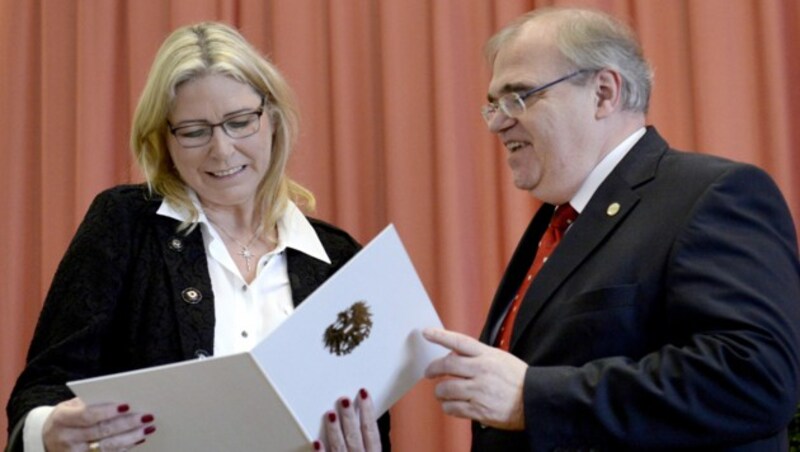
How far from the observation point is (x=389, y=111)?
3.31 m

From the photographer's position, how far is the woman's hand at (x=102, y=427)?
183cm

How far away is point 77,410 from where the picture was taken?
6.19 feet

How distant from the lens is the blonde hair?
7.55ft

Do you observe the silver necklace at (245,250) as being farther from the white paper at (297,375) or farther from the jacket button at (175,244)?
the white paper at (297,375)

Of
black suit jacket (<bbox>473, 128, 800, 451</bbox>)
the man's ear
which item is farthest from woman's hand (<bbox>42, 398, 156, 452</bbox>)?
the man's ear

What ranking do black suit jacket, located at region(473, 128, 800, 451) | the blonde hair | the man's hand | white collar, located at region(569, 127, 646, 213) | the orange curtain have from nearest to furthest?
black suit jacket, located at region(473, 128, 800, 451) < the man's hand < white collar, located at region(569, 127, 646, 213) < the blonde hair < the orange curtain

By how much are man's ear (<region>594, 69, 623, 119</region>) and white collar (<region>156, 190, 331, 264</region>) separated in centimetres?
70

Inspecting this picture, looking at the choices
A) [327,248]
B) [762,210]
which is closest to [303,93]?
[327,248]

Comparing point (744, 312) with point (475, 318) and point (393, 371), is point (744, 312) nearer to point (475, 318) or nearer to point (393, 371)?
point (393, 371)

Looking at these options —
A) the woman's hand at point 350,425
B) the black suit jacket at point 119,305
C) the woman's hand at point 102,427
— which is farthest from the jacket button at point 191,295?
the woman's hand at point 350,425

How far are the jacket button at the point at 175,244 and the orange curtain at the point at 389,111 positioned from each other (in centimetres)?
107

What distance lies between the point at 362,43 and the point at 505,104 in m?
1.34

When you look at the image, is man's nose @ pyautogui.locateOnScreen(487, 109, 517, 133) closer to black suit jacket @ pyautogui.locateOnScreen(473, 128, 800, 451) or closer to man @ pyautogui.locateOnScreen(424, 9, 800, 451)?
man @ pyautogui.locateOnScreen(424, 9, 800, 451)

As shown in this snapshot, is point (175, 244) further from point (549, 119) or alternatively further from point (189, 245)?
point (549, 119)
